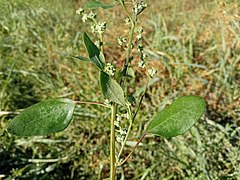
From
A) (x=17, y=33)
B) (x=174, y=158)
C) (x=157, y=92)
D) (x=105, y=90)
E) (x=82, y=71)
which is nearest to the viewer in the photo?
(x=105, y=90)

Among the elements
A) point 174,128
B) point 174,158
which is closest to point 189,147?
point 174,158

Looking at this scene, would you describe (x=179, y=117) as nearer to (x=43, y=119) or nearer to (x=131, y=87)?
(x=43, y=119)

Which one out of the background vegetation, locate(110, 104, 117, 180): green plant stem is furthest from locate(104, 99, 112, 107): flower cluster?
the background vegetation

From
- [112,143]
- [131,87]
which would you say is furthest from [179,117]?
[131,87]

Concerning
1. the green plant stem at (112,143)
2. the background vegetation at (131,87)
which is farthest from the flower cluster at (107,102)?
the background vegetation at (131,87)

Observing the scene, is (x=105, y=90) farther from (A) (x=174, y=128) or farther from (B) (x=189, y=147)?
(B) (x=189, y=147)
